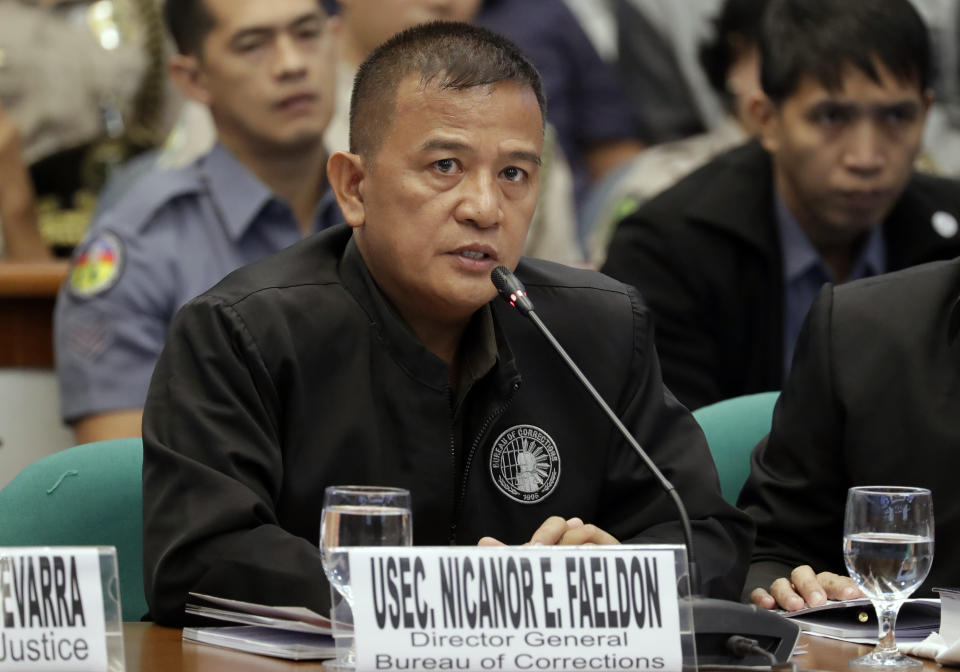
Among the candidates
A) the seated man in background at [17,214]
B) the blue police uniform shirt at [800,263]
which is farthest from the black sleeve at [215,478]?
the seated man in background at [17,214]

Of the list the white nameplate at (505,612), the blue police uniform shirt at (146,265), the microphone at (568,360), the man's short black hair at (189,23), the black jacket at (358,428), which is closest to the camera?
the white nameplate at (505,612)

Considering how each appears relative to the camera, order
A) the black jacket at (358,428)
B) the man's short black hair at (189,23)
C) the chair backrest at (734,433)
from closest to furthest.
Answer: the black jacket at (358,428)
the chair backrest at (734,433)
the man's short black hair at (189,23)

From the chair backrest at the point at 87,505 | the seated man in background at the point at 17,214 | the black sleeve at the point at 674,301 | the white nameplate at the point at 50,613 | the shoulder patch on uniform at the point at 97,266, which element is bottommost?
the white nameplate at the point at 50,613

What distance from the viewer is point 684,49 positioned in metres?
4.46

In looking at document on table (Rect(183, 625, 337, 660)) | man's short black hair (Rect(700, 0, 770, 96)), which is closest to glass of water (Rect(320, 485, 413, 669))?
document on table (Rect(183, 625, 337, 660))

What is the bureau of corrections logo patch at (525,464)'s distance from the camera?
1.82 meters

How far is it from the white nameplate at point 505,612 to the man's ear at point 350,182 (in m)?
0.69

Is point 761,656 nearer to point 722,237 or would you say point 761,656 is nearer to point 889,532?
point 889,532

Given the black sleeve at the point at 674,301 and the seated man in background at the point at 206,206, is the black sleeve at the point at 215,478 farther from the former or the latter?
the black sleeve at the point at 674,301

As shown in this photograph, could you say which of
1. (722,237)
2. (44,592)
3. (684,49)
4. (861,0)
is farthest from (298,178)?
(44,592)

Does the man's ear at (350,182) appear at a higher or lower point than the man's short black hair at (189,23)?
lower

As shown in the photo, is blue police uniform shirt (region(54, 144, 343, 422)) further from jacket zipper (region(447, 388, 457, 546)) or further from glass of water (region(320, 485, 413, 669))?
glass of water (region(320, 485, 413, 669))

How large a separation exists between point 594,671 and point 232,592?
1.51 feet

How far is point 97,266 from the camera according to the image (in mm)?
3051
